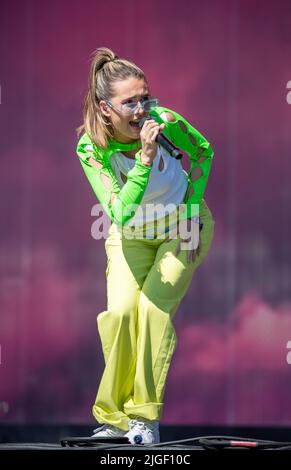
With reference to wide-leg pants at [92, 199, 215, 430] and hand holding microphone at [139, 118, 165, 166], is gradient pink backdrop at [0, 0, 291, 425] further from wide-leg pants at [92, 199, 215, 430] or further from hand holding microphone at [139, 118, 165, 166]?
hand holding microphone at [139, 118, 165, 166]

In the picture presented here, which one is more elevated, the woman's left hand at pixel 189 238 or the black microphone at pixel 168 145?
the black microphone at pixel 168 145

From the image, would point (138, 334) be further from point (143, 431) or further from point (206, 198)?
point (206, 198)

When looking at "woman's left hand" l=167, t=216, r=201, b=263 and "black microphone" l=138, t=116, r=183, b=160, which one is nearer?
"black microphone" l=138, t=116, r=183, b=160

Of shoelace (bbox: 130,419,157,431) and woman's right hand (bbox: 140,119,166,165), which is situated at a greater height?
woman's right hand (bbox: 140,119,166,165)

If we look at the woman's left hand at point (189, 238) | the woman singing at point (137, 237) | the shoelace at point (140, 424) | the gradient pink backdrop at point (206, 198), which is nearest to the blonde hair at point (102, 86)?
the woman singing at point (137, 237)

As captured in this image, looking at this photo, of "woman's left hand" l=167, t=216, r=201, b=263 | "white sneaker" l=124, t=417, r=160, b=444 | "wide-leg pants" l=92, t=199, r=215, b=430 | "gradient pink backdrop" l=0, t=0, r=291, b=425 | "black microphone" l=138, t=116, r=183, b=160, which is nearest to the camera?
"black microphone" l=138, t=116, r=183, b=160

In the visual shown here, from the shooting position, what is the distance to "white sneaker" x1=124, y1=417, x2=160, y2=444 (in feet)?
12.7

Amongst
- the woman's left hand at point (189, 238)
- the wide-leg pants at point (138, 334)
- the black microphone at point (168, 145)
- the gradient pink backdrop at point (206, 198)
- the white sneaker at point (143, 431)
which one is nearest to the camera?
the black microphone at point (168, 145)

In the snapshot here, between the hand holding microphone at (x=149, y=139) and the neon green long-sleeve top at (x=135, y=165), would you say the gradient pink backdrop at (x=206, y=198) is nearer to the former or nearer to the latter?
the neon green long-sleeve top at (x=135, y=165)

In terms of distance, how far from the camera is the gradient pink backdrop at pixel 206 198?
6289 millimetres

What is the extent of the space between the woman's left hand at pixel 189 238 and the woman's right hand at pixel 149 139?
379 mm

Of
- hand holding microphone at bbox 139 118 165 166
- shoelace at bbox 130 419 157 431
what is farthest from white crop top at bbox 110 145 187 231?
shoelace at bbox 130 419 157 431
